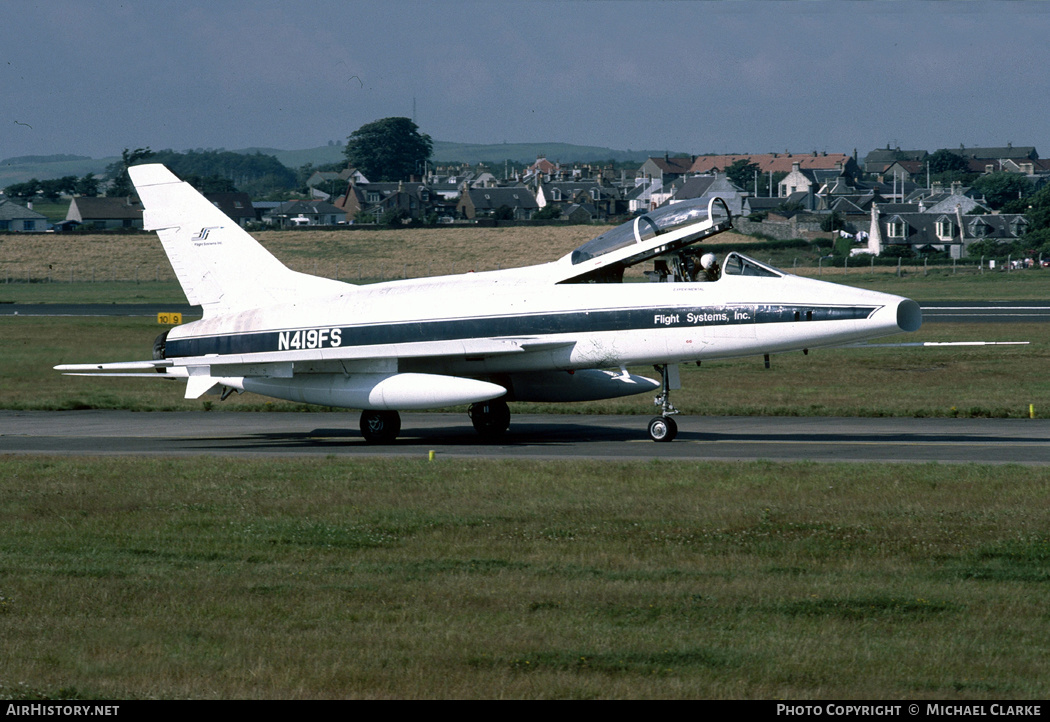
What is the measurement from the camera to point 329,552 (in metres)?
12.8

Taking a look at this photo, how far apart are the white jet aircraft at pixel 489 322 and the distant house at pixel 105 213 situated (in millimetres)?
123019

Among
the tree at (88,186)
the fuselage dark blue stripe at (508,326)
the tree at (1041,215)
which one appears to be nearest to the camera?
the fuselage dark blue stripe at (508,326)

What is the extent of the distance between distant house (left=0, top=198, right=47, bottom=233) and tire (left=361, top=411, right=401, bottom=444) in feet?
442

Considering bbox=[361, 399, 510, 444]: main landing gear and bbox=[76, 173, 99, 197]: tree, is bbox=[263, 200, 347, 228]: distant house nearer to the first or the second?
bbox=[76, 173, 99, 197]: tree

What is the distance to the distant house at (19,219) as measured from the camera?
477ft

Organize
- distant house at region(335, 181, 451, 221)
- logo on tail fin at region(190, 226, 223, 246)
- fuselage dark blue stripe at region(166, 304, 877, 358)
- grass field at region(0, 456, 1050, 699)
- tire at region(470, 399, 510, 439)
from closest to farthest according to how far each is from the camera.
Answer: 1. grass field at region(0, 456, 1050, 699)
2. fuselage dark blue stripe at region(166, 304, 877, 358)
3. tire at region(470, 399, 510, 439)
4. logo on tail fin at region(190, 226, 223, 246)
5. distant house at region(335, 181, 451, 221)

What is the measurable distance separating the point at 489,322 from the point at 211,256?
6.53 meters

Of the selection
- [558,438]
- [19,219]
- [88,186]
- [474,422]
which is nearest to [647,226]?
[558,438]

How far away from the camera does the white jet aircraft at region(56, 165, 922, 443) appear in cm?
2084

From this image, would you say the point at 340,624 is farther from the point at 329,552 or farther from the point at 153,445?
the point at 153,445

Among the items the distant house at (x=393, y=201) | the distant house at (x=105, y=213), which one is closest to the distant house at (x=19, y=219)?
the distant house at (x=105, y=213)

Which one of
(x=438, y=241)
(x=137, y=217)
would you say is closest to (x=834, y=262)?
(x=438, y=241)

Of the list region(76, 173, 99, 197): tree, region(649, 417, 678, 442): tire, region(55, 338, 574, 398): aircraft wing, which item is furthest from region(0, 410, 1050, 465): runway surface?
region(76, 173, 99, 197): tree

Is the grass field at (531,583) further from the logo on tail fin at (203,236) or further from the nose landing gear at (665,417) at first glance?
the logo on tail fin at (203,236)
